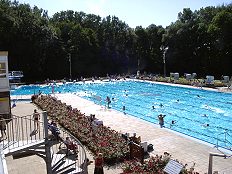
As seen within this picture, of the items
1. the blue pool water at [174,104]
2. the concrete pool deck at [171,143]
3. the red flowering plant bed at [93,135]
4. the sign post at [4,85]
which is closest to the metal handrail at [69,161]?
the red flowering plant bed at [93,135]

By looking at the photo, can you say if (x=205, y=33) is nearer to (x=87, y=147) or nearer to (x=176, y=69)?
(x=176, y=69)

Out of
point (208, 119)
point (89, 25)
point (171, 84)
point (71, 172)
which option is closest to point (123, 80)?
point (171, 84)

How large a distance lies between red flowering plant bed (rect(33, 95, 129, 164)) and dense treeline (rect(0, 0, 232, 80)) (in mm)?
27513

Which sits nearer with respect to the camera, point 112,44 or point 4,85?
point 4,85

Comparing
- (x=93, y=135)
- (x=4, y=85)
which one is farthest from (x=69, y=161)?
(x=4, y=85)

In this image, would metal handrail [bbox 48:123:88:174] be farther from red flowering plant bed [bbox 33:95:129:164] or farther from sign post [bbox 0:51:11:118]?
sign post [bbox 0:51:11:118]

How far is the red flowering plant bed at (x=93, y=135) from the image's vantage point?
14617 mm

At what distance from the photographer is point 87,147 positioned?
1647cm

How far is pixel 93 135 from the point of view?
17547 millimetres

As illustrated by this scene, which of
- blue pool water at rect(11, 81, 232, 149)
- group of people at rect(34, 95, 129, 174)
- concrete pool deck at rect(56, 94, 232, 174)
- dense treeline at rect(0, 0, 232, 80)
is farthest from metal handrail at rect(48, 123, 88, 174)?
dense treeline at rect(0, 0, 232, 80)

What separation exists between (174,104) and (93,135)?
51.4ft

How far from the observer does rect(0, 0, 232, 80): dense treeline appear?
50125mm

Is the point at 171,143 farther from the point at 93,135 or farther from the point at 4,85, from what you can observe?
the point at 4,85

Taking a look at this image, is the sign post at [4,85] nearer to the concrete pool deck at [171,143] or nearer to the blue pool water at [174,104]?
the concrete pool deck at [171,143]
